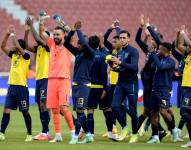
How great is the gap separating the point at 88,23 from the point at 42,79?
1392cm

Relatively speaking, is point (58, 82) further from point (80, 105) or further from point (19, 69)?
point (19, 69)

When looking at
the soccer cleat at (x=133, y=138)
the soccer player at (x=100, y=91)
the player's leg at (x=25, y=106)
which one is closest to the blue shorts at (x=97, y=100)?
the soccer player at (x=100, y=91)

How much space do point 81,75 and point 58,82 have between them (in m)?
0.49

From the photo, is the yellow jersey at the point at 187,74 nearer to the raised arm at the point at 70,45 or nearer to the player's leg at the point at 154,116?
the player's leg at the point at 154,116

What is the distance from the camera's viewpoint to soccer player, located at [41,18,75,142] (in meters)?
14.3

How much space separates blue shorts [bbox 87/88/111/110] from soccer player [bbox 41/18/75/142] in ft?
3.43

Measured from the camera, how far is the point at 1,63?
2780cm

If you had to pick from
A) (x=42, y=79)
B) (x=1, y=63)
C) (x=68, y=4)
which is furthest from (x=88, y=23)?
(x=42, y=79)

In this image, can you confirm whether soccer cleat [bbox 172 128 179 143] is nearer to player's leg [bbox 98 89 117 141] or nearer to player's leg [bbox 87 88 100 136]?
player's leg [bbox 98 89 117 141]

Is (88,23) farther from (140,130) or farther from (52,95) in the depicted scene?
(52,95)

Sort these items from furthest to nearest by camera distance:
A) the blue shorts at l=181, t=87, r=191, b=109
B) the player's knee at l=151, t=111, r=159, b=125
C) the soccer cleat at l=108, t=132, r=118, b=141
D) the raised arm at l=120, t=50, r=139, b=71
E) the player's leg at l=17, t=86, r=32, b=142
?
the soccer cleat at l=108, t=132, r=118, b=141
the player's knee at l=151, t=111, r=159, b=125
the player's leg at l=17, t=86, r=32, b=142
the raised arm at l=120, t=50, r=139, b=71
the blue shorts at l=181, t=87, r=191, b=109

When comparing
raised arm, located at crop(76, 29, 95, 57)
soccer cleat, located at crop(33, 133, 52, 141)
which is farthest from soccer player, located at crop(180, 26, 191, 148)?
soccer cleat, located at crop(33, 133, 52, 141)

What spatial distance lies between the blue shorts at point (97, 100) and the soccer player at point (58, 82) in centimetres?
105

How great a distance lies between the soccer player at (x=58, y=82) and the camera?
47.0ft
